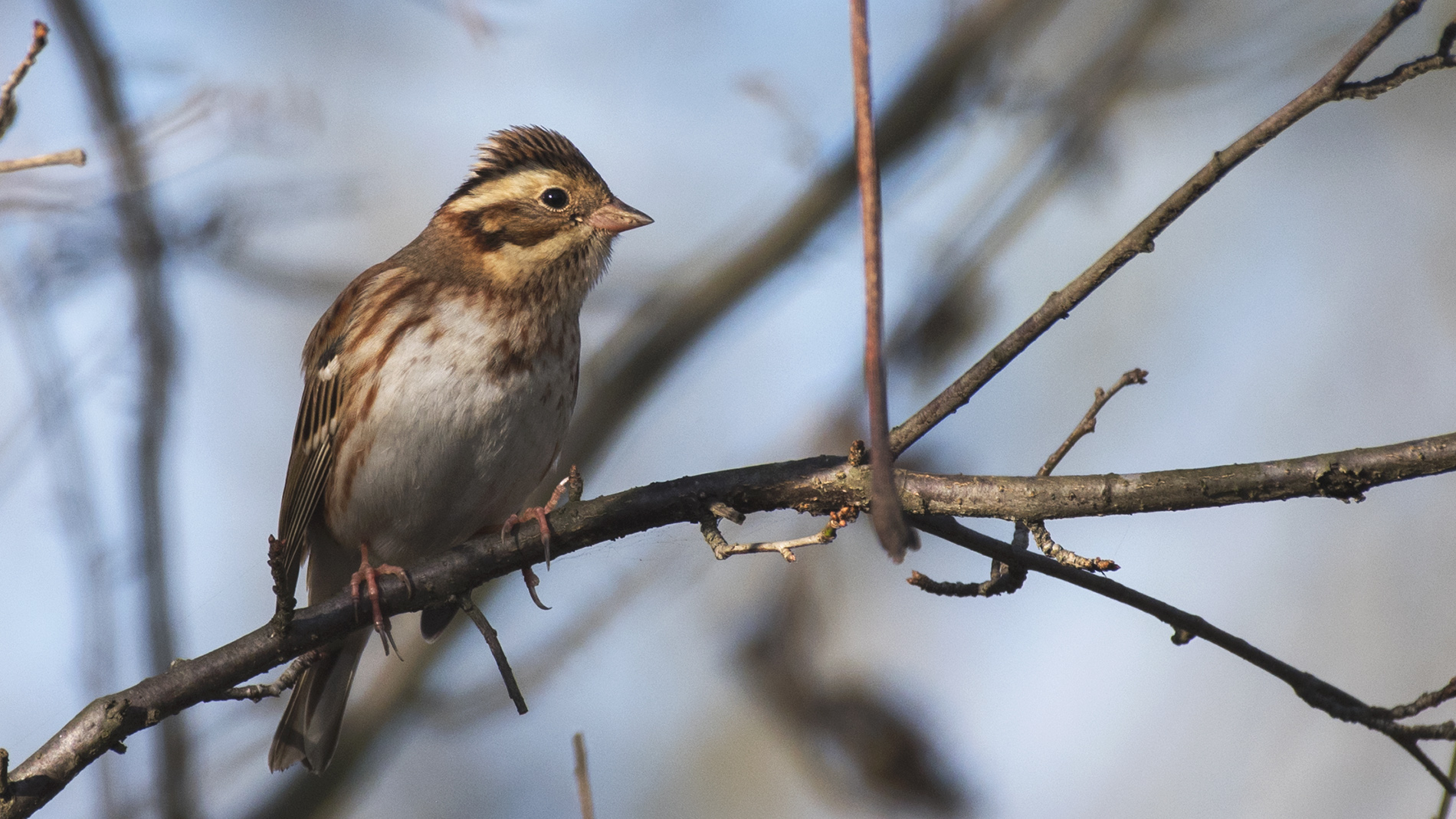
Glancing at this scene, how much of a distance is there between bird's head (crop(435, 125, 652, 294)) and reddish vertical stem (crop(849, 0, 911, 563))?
3775 millimetres

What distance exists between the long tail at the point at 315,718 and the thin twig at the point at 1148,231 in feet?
11.6

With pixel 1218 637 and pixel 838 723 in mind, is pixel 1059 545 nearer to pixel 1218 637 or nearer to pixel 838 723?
pixel 1218 637

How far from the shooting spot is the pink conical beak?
230 inches

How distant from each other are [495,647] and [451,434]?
1431 mm

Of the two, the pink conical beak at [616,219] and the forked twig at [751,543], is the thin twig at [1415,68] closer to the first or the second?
the forked twig at [751,543]

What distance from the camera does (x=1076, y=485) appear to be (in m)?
3.21

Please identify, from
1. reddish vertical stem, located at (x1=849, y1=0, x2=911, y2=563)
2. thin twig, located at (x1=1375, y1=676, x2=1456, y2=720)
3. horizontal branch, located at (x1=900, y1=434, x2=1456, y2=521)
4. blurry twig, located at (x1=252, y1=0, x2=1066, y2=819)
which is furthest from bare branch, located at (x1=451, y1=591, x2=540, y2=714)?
blurry twig, located at (x1=252, y1=0, x2=1066, y2=819)

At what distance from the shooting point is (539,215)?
5934mm

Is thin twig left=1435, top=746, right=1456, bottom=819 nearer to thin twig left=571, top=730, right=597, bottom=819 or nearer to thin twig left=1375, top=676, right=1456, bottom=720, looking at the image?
thin twig left=1375, top=676, right=1456, bottom=720

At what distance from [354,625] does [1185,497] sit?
8.29 feet

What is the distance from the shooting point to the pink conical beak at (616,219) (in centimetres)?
585

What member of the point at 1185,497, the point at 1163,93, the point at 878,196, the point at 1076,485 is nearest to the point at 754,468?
the point at 1076,485

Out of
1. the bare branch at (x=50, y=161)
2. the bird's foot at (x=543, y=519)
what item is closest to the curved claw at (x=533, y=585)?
the bird's foot at (x=543, y=519)

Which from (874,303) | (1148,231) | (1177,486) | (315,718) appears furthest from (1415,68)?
(315,718)
